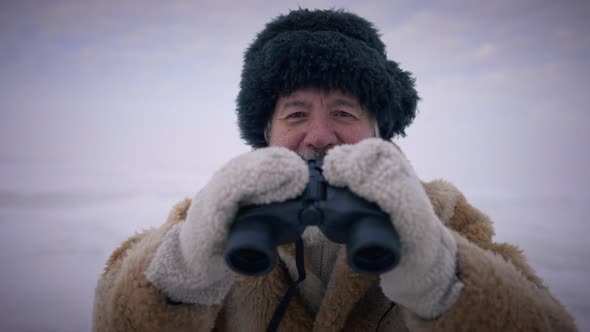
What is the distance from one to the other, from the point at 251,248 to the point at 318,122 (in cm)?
115

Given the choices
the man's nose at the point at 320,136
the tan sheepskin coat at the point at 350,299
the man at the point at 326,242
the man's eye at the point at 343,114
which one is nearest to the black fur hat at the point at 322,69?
the man at the point at 326,242

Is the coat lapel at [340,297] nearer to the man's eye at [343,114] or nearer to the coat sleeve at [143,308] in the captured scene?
the coat sleeve at [143,308]

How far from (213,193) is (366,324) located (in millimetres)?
1042

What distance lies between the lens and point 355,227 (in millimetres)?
859

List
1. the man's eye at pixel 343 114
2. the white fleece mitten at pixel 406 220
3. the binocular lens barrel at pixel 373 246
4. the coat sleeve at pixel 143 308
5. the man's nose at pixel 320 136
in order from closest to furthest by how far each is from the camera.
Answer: the binocular lens barrel at pixel 373 246
the white fleece mitten at pixel 406 220
the coat sleeve at pixel 143 308
the man's nose at pixel 320 136
the man's eye at pixel 343 114

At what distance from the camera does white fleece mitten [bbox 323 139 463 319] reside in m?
0.88

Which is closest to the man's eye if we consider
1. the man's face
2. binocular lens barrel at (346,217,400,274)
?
the man's face

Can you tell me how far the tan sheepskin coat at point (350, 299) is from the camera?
0.97m

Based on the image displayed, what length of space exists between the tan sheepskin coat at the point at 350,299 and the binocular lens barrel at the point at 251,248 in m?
0.46

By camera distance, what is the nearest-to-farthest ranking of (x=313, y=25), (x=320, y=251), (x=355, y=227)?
(x=355, y=227), (x=320, y=251), (x=313, y=25)

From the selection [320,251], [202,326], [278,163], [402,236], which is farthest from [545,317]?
[202,326]

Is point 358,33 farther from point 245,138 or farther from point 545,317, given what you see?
point 545,317

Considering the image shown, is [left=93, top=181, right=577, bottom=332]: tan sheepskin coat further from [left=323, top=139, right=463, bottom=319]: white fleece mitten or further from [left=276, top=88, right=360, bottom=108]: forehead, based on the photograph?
[left=276, top=88, right=360, bottom=108]: forehead

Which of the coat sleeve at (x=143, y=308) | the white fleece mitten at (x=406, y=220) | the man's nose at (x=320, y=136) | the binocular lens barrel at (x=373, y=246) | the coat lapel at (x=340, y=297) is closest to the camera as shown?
the binocular lens barrel at (x=373, y=246)
